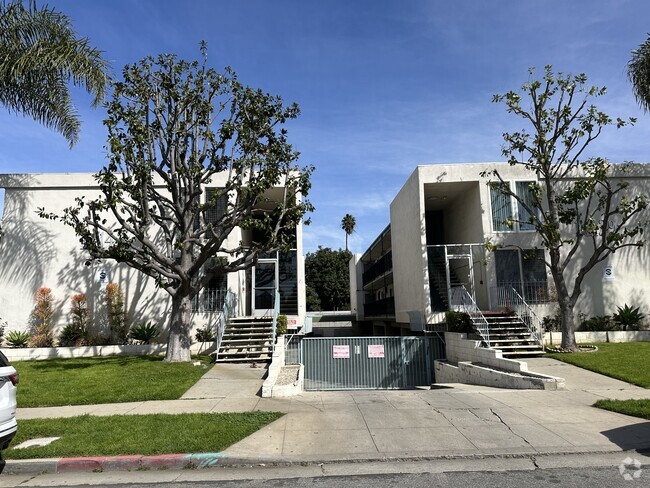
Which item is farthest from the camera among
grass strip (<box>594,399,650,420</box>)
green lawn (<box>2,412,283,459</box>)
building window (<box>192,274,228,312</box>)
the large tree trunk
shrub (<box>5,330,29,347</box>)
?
building window (<box>192,274,228,312</box>)

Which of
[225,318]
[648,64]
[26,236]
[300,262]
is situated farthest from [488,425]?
[26,236]

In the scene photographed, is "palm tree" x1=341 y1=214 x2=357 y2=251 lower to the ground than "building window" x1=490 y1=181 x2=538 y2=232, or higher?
higher

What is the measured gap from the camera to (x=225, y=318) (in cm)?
1711

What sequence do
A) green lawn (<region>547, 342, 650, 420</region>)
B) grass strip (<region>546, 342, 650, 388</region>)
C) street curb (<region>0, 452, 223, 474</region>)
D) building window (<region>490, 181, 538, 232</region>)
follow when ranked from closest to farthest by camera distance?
street curb (<region>0, 452, 223, 474</region>) < green lawn (<region>547, 342, 650, 420</region>) < grass strip (<region>546, 342, 650, 388</region>) < building window (<region>490, 181, 538, 232</region>)

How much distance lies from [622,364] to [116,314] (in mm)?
16829

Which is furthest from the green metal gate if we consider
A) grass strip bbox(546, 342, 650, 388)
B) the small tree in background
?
the small tree in background

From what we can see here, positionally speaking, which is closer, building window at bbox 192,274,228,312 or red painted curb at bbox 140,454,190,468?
red painted curb at bbox 140,454,190,468

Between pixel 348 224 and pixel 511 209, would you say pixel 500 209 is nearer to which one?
pixel 511 209

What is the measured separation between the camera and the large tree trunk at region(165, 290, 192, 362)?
47.0 ft

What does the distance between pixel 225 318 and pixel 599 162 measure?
1416 centimetres

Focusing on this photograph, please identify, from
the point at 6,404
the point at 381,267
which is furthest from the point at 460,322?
the point at 381,267

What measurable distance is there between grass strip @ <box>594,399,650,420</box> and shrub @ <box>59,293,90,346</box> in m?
16.8

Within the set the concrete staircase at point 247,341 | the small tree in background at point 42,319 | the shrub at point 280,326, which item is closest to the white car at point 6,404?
the concrete staircase at point 247,341

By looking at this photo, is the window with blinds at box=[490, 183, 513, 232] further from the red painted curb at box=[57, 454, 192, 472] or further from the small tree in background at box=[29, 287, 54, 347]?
the small tree in background at box=[29, 287, 54, 347]
